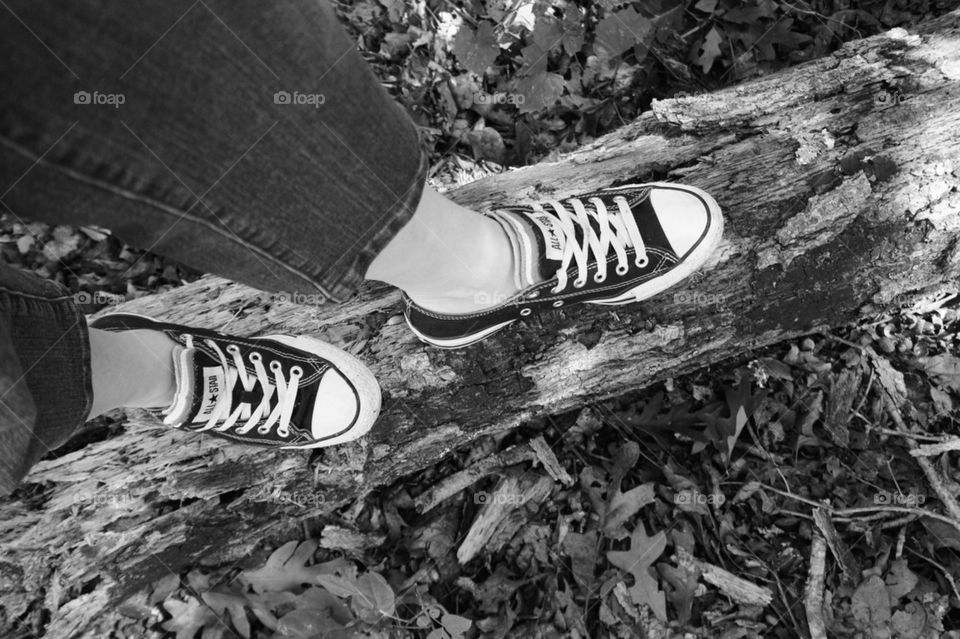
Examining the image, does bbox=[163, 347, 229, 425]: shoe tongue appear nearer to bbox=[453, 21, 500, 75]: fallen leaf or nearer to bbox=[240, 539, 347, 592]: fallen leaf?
bbox=[240, 539, 347, 592]: fallen leaf

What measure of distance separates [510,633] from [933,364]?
2075 mm

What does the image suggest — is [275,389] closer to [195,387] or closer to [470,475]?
[195,387]

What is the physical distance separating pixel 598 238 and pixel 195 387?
1.43 metres

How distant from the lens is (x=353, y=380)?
2254 mm

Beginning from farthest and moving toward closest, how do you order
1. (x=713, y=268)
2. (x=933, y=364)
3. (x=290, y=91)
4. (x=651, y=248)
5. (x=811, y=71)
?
(x=933, y=364), (x=811, y=71), (x=713, y=268), (x=651, y=248), (x=290, y=91)

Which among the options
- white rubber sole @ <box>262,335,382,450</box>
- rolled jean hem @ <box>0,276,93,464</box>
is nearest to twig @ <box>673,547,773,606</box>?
white rubber sole @ <box>262,335,382,450</box>

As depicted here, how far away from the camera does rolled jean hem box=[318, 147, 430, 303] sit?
129cm

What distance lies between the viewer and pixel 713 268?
2287 millimetres

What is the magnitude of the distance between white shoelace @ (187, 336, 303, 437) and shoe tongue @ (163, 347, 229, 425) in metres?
0.02

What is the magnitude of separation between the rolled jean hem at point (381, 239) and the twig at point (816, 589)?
2.14 meters

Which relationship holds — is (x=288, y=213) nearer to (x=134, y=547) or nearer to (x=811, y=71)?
(x=134, y=547)

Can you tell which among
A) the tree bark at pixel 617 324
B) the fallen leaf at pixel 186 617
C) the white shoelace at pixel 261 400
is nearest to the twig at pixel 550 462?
the tree bark at pixel 617 324

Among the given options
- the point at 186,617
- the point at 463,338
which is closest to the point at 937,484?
the point at 463,338

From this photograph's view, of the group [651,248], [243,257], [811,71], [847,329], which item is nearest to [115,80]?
[243,257]
